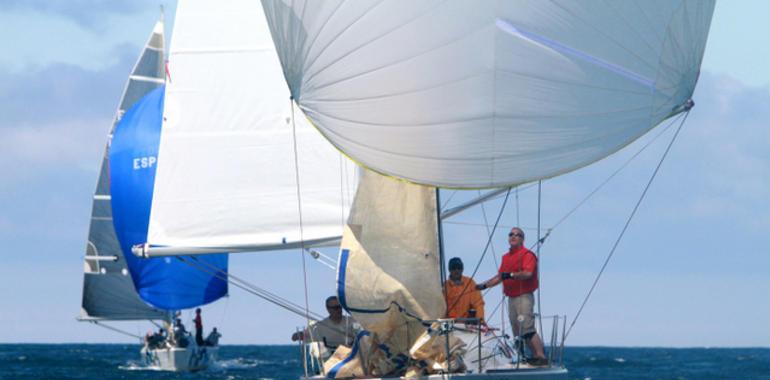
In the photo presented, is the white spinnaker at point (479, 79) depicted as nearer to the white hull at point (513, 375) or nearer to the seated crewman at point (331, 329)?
the white hull at point (513, 375)

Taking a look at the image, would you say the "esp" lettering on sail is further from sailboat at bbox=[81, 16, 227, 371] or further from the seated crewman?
the seated crewman

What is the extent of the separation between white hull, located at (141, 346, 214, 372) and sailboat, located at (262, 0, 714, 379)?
116ft

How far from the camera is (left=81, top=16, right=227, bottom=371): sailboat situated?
38000mm

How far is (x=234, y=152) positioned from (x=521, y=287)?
897 cm

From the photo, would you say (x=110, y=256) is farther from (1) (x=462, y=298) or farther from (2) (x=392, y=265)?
(2) (x=392, y=265)

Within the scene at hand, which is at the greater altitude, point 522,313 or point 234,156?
point 234,156

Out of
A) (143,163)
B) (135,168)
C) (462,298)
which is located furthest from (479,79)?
(135,168)

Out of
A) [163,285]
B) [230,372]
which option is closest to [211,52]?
[163,285]

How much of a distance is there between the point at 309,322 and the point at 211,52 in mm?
8475

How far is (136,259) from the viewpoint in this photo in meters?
44.9

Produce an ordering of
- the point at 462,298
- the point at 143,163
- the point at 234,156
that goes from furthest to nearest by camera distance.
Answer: the point at 143,163 < the point at 234,156 < the point at 462,298

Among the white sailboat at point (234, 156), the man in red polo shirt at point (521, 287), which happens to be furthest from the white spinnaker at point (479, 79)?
the white sailboat at point (234, 156)

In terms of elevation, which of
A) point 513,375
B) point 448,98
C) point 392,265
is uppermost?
point 448,98

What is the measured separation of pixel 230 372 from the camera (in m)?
53.2
